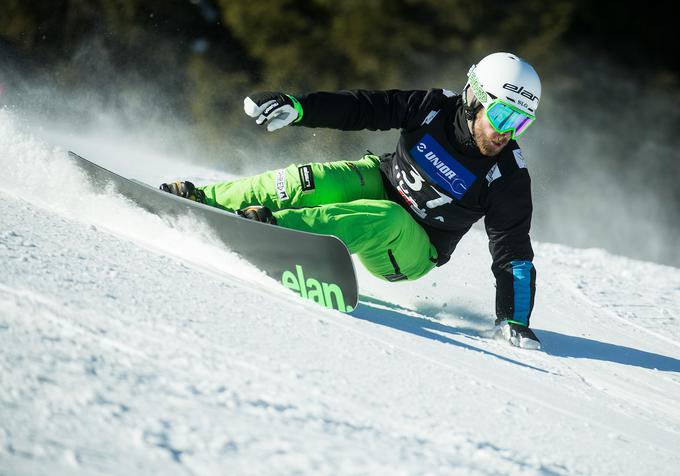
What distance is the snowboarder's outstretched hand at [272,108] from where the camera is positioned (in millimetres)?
3027

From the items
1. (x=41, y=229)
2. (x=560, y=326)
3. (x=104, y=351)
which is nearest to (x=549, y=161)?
(x=560, y=326)

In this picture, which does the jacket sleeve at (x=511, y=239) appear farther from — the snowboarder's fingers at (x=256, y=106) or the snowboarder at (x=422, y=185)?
the snowboarder's fingers at (x=256, y=106)

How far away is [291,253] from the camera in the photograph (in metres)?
2.64

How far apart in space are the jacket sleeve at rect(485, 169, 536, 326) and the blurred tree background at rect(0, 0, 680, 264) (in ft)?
22.8

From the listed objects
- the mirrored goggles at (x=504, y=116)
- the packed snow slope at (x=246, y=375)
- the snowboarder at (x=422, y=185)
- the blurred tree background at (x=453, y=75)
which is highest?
the blurred tree background at (x=453, y=75)

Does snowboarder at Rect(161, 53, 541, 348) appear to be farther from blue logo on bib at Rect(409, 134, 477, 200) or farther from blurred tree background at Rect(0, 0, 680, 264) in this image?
blurred tree background at Rect(0, 0, 680, 264)

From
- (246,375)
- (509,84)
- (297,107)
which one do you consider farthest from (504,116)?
(246,375)

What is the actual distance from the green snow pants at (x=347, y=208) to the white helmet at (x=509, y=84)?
26.3 inches

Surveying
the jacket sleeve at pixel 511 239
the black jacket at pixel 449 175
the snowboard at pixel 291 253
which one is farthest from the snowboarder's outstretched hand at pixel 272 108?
the jacket sleeve at pixel 511 239

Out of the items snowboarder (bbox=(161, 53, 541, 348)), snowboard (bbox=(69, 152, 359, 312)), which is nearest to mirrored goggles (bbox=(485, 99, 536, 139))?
snowboarder (bbox=(161, 53, 541, 348))

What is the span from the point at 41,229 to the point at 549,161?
8.61 meters

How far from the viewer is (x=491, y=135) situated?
3.00 m

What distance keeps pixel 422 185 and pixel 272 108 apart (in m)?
0.81

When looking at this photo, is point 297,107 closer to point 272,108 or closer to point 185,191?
point 272,108
